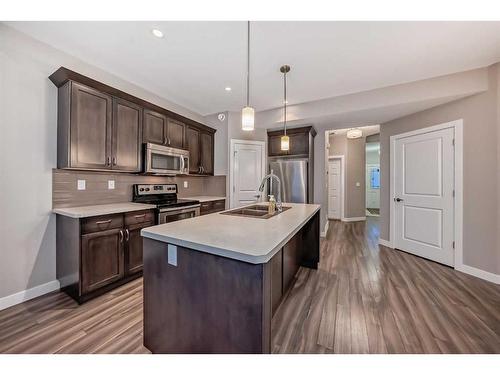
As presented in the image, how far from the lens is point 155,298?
1.29 m

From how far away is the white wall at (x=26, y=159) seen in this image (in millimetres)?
1858

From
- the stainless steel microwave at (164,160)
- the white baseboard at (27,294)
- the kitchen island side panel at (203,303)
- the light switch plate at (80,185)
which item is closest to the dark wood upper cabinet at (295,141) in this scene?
the stainless steel microwave at (164,160)

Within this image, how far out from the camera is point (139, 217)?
241cm

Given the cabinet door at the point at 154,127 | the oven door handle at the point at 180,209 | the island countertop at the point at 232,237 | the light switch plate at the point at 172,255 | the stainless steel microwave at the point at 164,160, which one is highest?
the cabinet door at the point at 154,127

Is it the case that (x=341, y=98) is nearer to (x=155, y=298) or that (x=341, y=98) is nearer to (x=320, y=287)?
(x=320, y=287)

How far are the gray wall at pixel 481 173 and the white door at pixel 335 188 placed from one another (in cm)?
348

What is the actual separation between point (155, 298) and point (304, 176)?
3374mm

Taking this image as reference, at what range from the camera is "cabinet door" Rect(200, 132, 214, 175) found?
3990 millimetres

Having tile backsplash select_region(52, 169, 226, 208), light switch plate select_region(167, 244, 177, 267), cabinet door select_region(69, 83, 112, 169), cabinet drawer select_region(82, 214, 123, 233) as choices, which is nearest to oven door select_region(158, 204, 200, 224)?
cabinet drawer select_region(82, 214, 123, 233)

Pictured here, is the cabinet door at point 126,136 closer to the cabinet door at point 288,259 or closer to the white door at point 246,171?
the white door at point 246,171

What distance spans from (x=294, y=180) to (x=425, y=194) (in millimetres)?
2060

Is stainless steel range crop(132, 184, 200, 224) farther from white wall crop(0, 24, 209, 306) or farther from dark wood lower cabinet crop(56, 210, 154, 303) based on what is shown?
white wall crop(0, 24, 209, 306)

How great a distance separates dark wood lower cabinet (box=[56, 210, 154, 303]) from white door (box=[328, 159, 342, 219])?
564 centimetres
